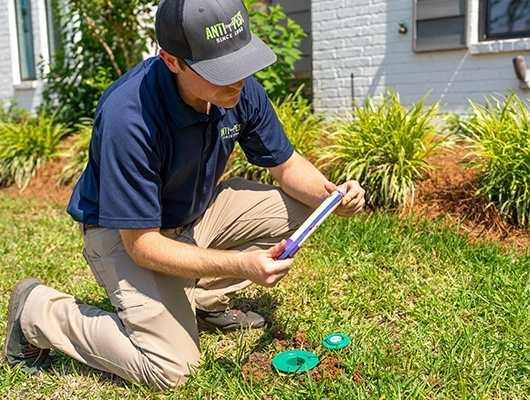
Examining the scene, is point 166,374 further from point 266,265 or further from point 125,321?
point 266,265

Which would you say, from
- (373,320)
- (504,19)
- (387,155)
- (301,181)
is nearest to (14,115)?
(387,155)

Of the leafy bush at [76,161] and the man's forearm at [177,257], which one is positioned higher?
the man's forearm at [177,257]

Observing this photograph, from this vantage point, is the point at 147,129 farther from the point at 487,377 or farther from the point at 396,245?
the point at 396,245

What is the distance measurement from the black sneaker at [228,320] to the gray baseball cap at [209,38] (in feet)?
4.12

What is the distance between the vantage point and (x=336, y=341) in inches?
103

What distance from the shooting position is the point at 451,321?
279cm

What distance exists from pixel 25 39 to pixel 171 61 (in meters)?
8.54

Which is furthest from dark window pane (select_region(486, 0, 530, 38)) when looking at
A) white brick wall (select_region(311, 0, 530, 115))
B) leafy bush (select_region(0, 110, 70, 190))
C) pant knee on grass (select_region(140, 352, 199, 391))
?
leafy bush (select_region(0, 110, 70, 190))

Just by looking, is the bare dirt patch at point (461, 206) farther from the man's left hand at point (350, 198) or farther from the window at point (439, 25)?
the window at point (439, 25)

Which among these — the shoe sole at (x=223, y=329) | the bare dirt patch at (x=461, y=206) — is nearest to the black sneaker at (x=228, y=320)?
the shoe sole at (x=223, y=329)

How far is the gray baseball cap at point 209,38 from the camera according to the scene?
2.17 metres

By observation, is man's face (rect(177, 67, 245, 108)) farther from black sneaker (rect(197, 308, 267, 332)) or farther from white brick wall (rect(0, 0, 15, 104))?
white brick wall (rect(0, 0, 15, 104))

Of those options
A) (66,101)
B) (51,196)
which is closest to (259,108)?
(51,196)

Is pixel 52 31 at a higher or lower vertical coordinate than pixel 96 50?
higher
